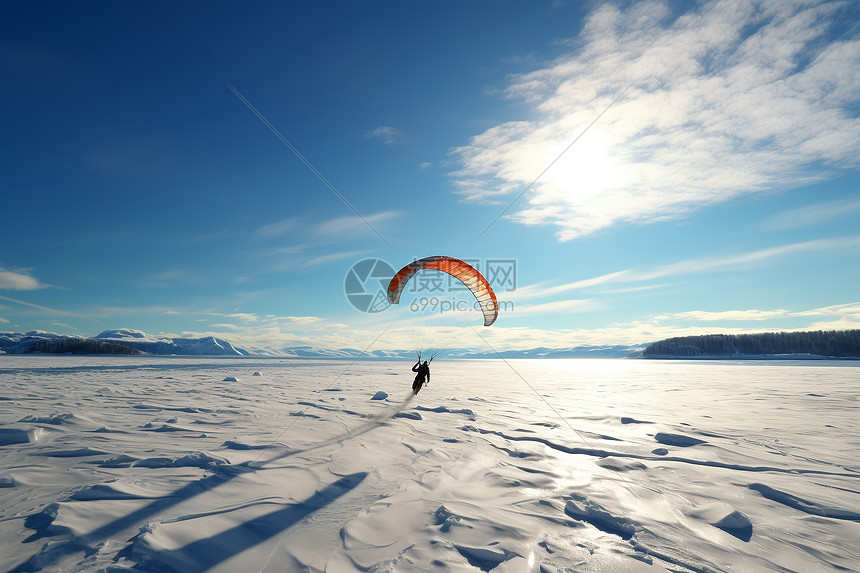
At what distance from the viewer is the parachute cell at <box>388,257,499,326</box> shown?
1296cm

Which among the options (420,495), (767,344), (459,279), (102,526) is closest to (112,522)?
(102,526)

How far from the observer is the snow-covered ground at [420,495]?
336cm

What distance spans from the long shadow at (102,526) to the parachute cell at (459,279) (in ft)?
29.3

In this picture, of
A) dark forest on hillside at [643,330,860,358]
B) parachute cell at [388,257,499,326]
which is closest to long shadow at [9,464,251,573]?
parachute cell at [388,257,499,326]

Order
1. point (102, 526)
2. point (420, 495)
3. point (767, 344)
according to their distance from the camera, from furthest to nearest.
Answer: point (767, 344), point (420, 495), point (102, 526)

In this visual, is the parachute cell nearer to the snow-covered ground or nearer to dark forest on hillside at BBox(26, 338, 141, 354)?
the snow-covered ground

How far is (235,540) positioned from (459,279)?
11391 millimetres

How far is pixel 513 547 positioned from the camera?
11.7 feet

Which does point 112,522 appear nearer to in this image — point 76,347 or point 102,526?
point 102,526

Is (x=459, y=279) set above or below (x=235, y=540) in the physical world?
above

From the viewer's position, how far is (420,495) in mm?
4719

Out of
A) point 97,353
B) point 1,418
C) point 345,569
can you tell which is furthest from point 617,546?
point 97,353

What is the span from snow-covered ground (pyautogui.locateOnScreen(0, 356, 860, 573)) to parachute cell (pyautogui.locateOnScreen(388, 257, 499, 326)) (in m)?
5.68

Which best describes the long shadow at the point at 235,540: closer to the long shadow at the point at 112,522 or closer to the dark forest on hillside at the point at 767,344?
the long shadow at the point at 112,522
